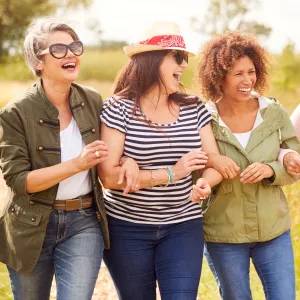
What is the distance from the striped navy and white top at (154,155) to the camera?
3828mm

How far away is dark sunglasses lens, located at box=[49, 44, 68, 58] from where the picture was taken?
3.71 m

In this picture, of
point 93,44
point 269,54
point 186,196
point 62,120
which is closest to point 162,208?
point 186,196

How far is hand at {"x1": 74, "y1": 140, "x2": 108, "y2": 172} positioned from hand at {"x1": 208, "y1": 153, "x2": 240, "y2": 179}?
74 centimetres

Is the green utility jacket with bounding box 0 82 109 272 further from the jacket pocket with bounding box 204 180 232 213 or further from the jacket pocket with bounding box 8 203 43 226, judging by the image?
the jacket pocket with bounding box 204 180 232 213

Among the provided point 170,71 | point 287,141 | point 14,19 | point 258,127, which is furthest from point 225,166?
point 14,19

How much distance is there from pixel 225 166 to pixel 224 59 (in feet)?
2.30

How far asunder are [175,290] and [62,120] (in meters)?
1.15

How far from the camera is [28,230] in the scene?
3.73m

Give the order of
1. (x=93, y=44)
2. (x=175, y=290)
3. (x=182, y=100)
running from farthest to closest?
(x=93, y=44) → (x=182, y=100) → (x=175, y=290)

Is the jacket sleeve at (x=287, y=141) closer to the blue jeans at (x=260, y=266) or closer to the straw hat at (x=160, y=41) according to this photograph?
the blue jeans at (x=260, y=266)

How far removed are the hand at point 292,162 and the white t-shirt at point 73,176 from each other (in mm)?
1185

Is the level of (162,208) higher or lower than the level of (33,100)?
lower

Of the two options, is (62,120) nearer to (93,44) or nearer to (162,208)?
(162,208)

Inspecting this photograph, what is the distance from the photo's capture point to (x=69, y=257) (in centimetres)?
372
